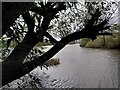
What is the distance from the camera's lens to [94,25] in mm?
1234

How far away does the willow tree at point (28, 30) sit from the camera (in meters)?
0.99

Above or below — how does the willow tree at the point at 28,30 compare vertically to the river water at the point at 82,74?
above

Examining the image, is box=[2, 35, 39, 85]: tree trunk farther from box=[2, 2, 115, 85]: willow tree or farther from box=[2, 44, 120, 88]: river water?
box=[2, 44, 120, 88]: river water

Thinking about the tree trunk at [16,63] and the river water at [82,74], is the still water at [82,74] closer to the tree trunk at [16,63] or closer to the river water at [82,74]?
the river water at [82,74]

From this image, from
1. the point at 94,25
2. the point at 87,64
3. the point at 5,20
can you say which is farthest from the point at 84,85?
the point at 5,20

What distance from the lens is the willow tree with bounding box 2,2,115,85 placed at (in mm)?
986

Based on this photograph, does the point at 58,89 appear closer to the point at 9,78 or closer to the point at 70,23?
the point at 70,23

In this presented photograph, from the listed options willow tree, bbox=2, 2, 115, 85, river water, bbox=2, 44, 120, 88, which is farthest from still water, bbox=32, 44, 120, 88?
willow tree, bbox=2, 2, 115, 85

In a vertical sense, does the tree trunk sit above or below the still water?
above

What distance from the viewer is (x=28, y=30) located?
1.39 meters

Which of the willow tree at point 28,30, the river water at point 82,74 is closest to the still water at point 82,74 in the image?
the river water at point 82,74

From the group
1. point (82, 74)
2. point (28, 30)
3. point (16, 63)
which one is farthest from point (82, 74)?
point (16, 63)

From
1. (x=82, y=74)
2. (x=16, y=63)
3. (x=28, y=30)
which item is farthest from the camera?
(x=82, y=74)

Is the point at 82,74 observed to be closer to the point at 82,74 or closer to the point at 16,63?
the point at 82,74
